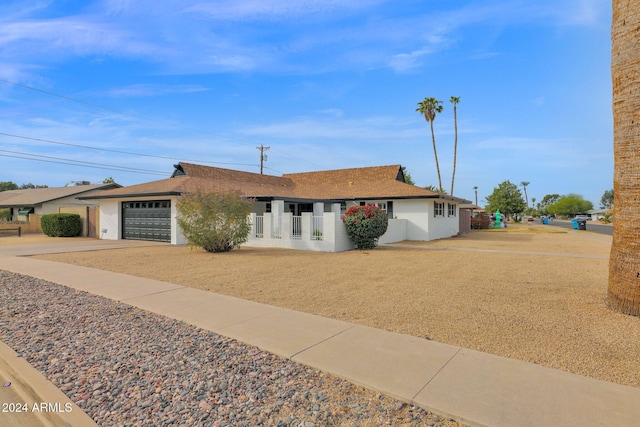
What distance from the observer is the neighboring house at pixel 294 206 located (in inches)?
704

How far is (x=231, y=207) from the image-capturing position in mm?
15797

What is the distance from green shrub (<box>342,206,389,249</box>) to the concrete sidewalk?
35.3 ft

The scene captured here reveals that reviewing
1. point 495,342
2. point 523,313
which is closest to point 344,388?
point 495,342

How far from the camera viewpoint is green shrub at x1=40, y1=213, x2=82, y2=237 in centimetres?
2525

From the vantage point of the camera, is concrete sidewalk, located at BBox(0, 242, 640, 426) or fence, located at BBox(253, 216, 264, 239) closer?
concrete sidewalk, located at BBox(0, 242, 640, 426)

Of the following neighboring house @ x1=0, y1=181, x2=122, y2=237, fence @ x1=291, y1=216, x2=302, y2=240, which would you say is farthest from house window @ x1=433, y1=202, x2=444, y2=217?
neighboring house @ x1=0, y1=181, x2=122, y2=237

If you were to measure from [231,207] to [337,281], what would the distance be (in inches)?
317

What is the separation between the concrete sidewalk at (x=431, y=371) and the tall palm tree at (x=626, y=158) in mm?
3081

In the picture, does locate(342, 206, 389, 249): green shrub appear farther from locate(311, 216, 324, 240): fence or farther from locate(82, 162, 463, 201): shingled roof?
locate(82, 162, 463, 201): shingled roof

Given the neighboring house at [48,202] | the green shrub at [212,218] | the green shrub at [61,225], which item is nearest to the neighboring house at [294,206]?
the green shrub at [212,218]

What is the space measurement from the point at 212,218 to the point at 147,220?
29.0 feet

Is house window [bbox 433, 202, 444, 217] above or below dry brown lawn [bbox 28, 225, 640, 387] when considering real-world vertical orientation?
above

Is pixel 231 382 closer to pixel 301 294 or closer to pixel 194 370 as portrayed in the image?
pixel 194 370

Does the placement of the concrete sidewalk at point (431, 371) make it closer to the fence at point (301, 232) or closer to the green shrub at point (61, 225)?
the fence at point (301, 232)
